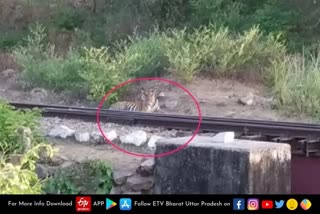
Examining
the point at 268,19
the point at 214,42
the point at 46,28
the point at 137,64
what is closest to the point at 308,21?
the point at 268,19

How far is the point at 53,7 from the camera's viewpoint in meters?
24.8

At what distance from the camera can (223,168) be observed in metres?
7.75

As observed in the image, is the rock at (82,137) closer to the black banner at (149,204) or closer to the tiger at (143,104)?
the tiger at (143,104)

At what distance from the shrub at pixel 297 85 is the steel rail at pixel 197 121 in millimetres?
2711

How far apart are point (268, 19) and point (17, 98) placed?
23.5ft

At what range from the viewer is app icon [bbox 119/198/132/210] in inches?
239

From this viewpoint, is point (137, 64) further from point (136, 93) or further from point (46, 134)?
point (46, 134)

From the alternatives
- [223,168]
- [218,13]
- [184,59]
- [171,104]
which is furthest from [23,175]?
[218,13]

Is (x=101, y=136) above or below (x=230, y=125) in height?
below

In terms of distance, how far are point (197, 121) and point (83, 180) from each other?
3312 mm

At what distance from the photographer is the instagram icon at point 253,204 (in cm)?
614

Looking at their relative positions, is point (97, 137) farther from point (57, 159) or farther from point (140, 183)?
point (140, 183)

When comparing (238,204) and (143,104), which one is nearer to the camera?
(238,204)

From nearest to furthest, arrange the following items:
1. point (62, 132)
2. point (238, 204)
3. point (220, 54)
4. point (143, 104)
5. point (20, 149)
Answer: point (238, 204) → point (20, 149) → point (62, 132) → point (143, 104) → point (220, 54)
